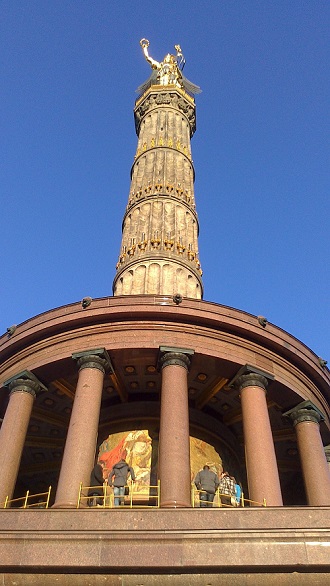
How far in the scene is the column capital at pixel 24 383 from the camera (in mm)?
18047

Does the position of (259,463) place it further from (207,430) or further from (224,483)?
(207,430)

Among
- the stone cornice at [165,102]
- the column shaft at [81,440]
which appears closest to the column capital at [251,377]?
the column shaft at [81,440]

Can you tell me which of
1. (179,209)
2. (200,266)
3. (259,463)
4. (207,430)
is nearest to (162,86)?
(179,209)

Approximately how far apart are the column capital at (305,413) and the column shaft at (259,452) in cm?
182

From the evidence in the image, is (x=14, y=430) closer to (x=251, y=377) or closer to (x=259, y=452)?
(x=259, y=452)

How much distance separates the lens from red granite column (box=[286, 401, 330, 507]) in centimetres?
1642

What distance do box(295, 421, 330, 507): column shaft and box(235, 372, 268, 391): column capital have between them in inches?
75.7

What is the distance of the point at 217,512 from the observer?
11938 mm

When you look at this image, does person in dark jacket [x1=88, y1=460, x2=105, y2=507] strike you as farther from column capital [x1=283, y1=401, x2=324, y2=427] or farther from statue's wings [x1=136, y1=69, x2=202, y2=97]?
statue's wings [x1=136, y1=69, x2=202, y2=97]

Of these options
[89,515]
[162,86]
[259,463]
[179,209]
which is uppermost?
[162,86]

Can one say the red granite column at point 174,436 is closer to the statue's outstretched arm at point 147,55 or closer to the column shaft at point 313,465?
the column shaft at point 313,465

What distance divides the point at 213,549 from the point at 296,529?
164cm

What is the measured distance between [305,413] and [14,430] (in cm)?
889

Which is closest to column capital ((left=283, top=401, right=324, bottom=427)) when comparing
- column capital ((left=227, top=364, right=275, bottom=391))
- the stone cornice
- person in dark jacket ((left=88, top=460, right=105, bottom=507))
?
column capital ((left=227, top=364, right=275, bottom=391))
